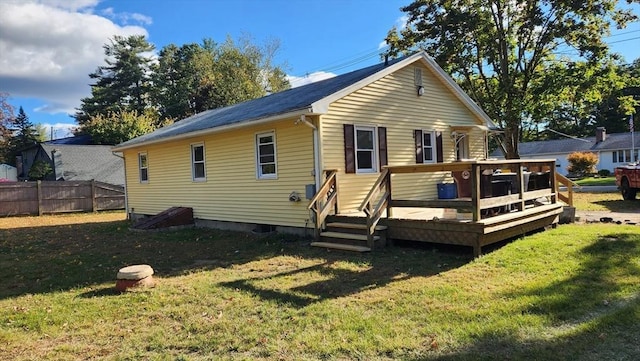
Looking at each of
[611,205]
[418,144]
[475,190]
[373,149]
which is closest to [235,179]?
[373,149]

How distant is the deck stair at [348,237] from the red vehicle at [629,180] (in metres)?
11.0

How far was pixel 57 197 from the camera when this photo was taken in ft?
70.3

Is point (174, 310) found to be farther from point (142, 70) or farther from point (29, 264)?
point (142, 70)

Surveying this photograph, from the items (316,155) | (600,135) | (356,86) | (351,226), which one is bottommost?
(351,226)

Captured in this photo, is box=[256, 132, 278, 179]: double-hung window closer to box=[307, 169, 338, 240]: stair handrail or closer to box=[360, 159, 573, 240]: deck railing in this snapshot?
box=[307, 169, 338, 240]: stair handrail

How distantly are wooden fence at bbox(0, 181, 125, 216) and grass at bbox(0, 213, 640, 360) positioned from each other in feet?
46.1

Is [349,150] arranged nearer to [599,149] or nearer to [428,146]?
[428,146]

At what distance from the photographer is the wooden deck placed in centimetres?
711

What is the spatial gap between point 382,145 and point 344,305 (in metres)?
6.29

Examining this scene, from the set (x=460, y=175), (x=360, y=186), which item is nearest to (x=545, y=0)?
(x=460, y=175)

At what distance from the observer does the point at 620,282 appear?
18.2 ft

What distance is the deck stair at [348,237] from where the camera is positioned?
824 cm

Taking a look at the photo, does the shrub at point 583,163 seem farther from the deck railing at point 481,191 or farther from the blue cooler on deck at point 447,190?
the deck railing at point 481,191

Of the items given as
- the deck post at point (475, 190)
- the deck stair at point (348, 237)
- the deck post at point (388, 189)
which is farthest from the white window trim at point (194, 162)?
the deck post at point (475, 190)
